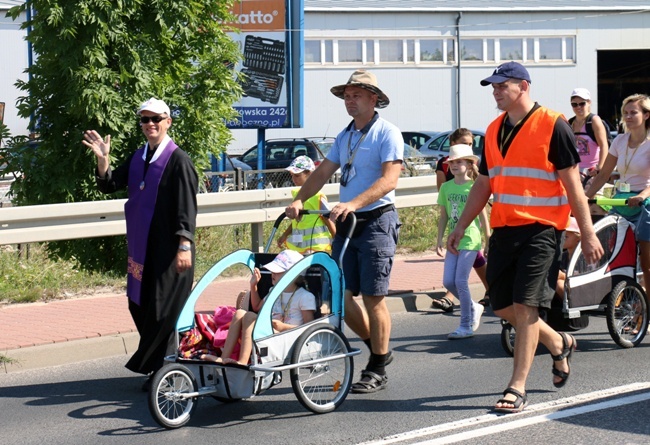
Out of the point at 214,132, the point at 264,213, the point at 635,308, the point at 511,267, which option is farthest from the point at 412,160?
the point at 511,267

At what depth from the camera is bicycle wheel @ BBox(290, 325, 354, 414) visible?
6841 millimetres

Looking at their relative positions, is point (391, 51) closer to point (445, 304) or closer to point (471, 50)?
point (471, 50)

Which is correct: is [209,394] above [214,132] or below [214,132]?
below

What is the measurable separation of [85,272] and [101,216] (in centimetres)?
141

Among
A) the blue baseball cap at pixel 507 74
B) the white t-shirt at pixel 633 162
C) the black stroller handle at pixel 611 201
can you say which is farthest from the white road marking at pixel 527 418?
the white t-shirt at pixel 633 162

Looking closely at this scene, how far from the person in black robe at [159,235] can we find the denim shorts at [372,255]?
1.05m

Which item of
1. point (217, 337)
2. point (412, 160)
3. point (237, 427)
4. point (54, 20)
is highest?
point (54, 20)

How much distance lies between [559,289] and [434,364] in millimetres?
1084

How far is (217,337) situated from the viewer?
23.1 ft

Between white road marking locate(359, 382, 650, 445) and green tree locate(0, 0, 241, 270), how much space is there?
7297 mm

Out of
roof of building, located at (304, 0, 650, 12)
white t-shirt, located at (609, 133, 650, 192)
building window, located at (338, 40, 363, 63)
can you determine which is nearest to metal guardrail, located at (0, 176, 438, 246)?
white t-shirt, located at (609, 133, 650, 192)

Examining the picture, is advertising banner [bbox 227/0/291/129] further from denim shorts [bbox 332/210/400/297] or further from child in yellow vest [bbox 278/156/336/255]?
denim shorts [bbox 332/210/400/297]

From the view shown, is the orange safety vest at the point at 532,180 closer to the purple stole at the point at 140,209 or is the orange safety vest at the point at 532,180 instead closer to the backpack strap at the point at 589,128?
the purple stole at the point at 140,209

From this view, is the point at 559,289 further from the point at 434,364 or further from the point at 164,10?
the point at 164,10
